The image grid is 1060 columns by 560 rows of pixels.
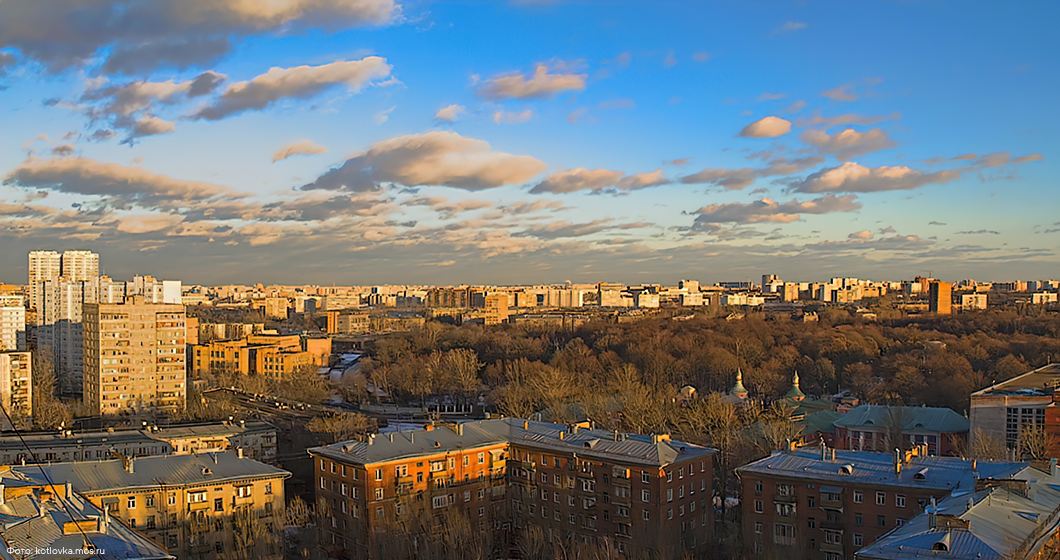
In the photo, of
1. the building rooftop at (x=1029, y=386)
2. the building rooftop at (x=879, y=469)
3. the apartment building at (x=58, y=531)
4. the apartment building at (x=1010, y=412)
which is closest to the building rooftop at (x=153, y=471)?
the apartment building at (x=58, y=531)

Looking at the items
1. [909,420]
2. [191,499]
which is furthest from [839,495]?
[909,420]

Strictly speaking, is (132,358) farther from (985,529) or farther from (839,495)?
(985,529)

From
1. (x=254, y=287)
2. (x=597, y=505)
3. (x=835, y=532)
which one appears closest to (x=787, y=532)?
(x=835, y=532)

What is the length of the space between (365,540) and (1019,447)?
14.2 meters

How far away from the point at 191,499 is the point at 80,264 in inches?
1669

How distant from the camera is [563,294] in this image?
109m

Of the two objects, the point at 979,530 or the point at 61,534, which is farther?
the point at 979,530

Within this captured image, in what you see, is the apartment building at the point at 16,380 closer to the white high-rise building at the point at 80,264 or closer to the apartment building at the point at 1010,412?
the white high-rise building at the point at 80,264

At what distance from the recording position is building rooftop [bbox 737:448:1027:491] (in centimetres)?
1257

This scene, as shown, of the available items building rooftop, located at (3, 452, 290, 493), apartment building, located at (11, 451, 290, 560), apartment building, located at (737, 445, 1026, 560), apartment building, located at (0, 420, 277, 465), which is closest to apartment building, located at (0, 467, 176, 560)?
apartment building, located at (11, 451, 290, 560)

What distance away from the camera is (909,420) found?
2241cm

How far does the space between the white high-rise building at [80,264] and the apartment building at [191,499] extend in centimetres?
4045

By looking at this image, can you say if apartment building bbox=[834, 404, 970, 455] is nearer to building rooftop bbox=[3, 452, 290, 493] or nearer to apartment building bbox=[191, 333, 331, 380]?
building rooftop bbox=[3, 452, 290, 493]

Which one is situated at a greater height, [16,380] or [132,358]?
[132,358]
